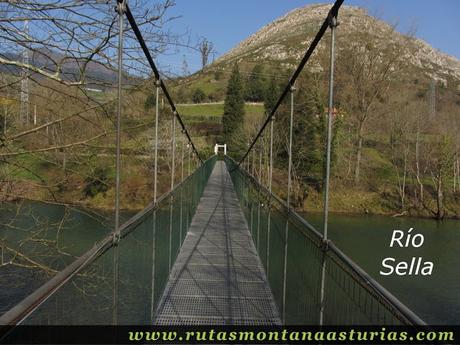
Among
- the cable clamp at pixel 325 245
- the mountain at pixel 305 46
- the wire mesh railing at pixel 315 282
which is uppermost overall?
the mountain at pixel 305 46

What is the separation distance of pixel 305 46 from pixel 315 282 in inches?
1597

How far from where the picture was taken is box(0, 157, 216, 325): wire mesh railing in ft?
3.28

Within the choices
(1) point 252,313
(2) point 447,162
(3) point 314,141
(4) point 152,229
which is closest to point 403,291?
(1) point 252,313

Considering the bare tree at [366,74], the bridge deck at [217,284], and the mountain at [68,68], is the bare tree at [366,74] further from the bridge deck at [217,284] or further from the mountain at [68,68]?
the mountain at [68,68]

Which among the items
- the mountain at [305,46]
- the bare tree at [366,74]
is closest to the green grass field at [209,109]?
the mountain at [305,46]

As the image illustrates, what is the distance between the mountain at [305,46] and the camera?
21184 millimetres

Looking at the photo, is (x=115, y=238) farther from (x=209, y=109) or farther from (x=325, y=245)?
(x=209, y=109)

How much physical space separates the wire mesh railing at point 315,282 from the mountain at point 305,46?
1.15 meters

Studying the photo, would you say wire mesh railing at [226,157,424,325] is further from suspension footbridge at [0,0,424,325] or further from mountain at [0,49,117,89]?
mountain at [0,49,117,89]

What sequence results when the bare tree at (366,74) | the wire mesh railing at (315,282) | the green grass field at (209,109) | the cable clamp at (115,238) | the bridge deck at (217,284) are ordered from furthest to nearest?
1. the green grass field at (209,109)
2. the bare tree at (366,74)
3. the bridge deck at (217,284)
4. the cable clamp at (115,238)
5. the wire mesh railing at (315,282)

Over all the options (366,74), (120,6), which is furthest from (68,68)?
(366,74)

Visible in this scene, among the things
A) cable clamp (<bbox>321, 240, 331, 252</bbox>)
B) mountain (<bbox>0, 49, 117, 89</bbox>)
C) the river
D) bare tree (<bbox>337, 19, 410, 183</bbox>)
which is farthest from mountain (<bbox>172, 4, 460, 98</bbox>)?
the river

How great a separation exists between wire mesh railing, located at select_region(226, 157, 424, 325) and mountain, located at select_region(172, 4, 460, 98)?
1.15 m

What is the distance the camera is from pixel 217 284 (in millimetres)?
3982
